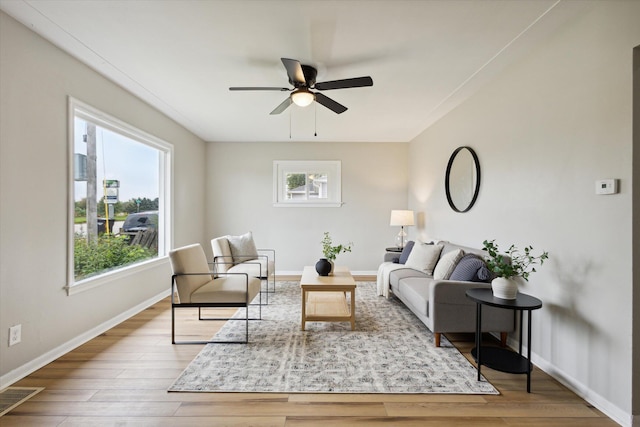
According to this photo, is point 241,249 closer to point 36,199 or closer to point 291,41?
point 36,199

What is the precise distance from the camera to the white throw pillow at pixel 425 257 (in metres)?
3.96

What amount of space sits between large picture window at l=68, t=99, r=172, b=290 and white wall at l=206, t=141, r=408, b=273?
1.70 metres

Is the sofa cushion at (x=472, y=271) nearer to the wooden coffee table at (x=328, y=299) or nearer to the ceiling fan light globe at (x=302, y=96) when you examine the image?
the wooden coffee table at (x=328, y=299)

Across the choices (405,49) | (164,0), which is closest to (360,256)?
(405,49)

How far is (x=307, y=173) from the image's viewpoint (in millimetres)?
6203

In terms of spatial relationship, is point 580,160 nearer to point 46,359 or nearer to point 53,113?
point 53,113

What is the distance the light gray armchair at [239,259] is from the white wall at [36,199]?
145 centimetres

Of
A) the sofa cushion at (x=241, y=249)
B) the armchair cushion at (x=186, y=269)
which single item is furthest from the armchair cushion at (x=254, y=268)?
the armchair cushion at (x=186, y=269)

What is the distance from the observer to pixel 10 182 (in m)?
2.25

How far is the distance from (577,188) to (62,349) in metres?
4.26

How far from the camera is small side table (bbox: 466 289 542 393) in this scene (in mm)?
2170

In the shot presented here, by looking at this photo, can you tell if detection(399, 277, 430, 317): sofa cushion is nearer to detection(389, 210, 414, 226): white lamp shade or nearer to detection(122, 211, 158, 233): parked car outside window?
detection(389, 210, 414, 226): white lamp shade

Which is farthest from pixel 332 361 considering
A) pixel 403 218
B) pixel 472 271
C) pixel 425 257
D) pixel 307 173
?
pixel 307 173

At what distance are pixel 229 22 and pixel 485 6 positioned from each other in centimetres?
181
